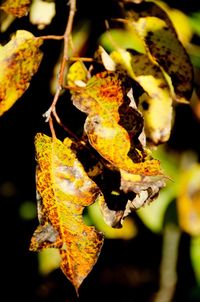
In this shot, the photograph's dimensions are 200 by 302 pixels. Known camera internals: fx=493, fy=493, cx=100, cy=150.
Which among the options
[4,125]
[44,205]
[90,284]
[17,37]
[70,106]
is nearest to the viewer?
[44,205]

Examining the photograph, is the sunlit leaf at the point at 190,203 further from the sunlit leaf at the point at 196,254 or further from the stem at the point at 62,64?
the stem at the point at 62,64

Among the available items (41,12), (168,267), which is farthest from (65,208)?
(168,267)

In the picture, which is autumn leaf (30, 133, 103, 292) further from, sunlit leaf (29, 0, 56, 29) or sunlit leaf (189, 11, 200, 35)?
sunlit leaf (189, 11, 200, 35)

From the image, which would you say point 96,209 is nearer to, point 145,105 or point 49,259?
point 49,259

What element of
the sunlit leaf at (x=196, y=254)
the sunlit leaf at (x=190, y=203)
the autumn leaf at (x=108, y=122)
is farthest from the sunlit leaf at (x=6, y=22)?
the sunlit leaf at (x=196, y=254)

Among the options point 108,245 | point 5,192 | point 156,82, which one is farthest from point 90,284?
point 156,82

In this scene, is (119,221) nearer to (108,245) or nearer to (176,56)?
(176,56)

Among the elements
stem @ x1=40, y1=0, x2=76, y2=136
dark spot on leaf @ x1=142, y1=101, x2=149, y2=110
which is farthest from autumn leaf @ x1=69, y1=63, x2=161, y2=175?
dark spot on leaf @ x1=142, y1=101, x2=149, y2=110
